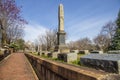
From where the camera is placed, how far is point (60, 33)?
76.2ft

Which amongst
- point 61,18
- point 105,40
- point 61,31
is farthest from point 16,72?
point 105,40

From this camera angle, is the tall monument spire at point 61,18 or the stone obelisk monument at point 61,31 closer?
the stone obelisk monument at point 61,31

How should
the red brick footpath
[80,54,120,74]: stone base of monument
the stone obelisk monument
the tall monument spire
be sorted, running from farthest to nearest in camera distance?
the tall monument spire → the stone obelisk monument → the red brick footpath → [80,54,120,74]: stone base of monument

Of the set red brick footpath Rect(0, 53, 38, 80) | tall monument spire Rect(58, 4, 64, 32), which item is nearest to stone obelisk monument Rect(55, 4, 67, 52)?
tall monument spire Rect(58, 4, 64, 32)

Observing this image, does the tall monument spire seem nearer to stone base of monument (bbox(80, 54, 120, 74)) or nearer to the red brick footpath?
the red brick footpath

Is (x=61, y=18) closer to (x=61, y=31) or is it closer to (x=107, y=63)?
(x=61, y=31)

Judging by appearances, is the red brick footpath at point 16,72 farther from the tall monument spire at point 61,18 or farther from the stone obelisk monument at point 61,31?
the tall monument spire at point 61,18

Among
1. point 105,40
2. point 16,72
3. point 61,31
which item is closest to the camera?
point 16,72

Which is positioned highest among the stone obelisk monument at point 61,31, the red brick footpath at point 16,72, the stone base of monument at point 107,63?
the stone obelisk monument at point 61,31

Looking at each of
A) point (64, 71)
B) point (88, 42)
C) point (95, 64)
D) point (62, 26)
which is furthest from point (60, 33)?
point (88, 42)

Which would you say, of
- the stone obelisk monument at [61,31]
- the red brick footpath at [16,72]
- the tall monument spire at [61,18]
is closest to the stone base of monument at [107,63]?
the red brick footpath at [16,72]

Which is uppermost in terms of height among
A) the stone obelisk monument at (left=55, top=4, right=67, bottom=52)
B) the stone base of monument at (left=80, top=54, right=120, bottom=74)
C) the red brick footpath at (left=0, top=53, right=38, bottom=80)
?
the stone obelisk monument at (left=55, top=4, right=67, bottom=52)

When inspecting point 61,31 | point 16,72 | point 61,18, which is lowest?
point 16,72

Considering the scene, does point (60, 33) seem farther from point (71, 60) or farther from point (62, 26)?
point (71, 60)
